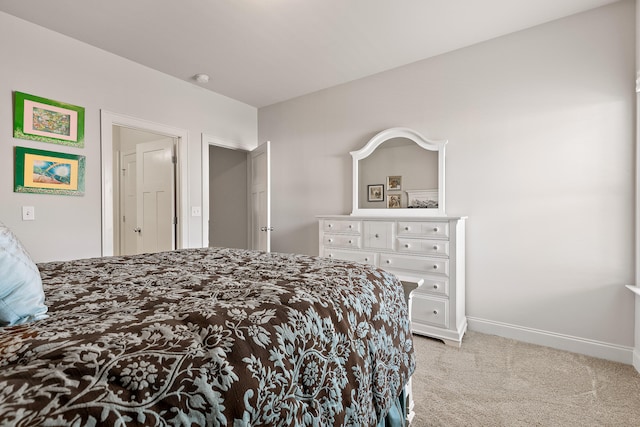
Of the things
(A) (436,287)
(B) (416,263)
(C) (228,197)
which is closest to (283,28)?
(B) (416,263)

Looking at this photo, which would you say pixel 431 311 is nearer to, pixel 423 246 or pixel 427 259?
pixel 427 259

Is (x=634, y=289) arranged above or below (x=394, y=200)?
below

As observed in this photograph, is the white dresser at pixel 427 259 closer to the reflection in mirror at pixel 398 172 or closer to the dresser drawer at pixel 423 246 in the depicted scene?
the dresser drawer at pixel 423 246

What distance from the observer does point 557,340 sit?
99.7 inches

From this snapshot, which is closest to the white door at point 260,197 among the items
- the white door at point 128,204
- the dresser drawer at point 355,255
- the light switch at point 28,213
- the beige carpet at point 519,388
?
the dresser drawer at point 355,255

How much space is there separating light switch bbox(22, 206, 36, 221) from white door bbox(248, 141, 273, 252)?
212 cm

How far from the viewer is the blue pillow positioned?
0.70 metres

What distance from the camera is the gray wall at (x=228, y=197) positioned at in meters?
4.81

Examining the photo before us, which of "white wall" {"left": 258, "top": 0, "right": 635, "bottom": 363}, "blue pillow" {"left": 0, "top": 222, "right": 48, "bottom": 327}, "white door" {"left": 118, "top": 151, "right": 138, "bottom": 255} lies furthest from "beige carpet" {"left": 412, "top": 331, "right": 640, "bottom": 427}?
"white door" {"left": 118, "top": 151, "right": 138, "bottom": 255}

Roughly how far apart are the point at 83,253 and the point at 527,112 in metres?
4.16

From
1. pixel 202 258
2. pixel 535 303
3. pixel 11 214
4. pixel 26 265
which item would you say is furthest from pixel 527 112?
pixel 11 214

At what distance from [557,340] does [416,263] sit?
49.7 inches

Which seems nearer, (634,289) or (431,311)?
(634,289)

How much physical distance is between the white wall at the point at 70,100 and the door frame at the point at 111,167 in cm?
5
